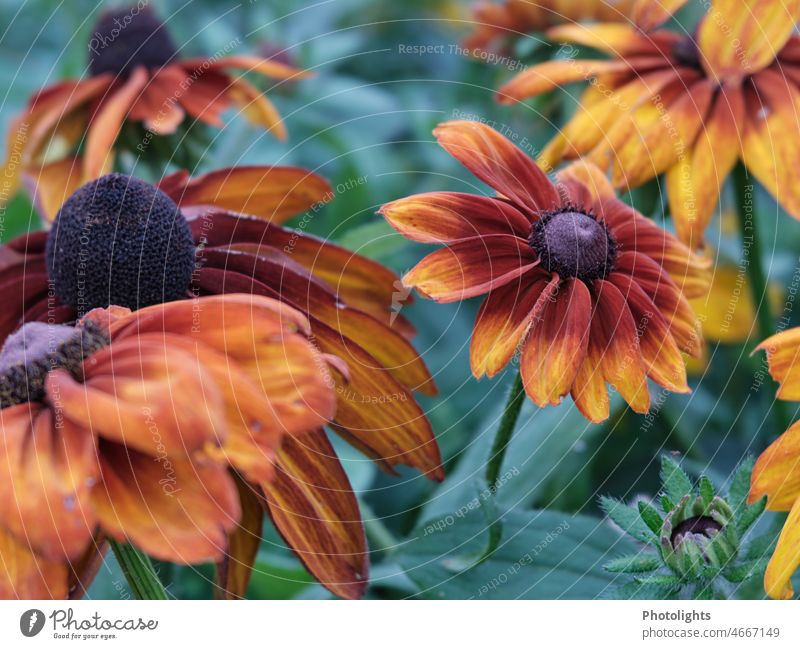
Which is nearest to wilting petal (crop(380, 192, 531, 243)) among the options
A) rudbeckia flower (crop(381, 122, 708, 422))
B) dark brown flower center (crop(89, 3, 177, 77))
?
rudbeckia flower (crop(381, 122, 708, 422))

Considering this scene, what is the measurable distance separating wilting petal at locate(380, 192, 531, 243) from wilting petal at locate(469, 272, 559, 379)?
0.07 ft

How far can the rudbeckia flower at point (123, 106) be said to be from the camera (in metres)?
0.52

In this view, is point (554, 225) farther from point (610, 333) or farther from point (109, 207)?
point (109, 207)

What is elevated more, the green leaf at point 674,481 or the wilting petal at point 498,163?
the wilting petal at point 498,163

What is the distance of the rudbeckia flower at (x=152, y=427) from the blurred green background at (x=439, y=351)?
0.42 feet

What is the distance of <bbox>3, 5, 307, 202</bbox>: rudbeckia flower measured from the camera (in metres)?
0.52

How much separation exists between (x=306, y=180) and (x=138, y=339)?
0.17 meters

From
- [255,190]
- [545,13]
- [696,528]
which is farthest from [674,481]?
[545,13]

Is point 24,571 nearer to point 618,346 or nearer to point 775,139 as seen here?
point 618,346

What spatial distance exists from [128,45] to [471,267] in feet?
1.21

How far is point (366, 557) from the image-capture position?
1.14 feet

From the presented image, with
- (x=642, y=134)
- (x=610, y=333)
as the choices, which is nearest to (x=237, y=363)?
(x=610, y=333)

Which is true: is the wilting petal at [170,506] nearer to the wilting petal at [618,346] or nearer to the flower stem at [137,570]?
the flower stem at [137,570]
